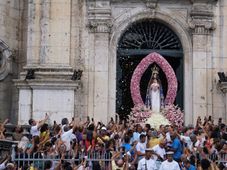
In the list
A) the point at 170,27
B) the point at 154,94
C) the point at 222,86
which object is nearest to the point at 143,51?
the point at 170,27

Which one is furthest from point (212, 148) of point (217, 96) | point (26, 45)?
point (26, 45)

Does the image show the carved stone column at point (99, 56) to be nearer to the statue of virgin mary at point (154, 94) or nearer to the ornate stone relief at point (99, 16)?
the ornate stone relief at point (99, 16)

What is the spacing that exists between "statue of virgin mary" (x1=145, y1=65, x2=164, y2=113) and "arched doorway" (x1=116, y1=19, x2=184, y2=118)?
1.70 feet

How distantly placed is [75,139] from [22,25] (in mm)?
8803

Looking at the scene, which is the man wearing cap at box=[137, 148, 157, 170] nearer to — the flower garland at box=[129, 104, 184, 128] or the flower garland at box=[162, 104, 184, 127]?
the flower garland at box=[129, 104, 184, 128]

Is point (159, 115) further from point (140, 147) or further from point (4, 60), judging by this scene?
point (140, 147)

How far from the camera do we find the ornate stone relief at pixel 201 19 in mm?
24812

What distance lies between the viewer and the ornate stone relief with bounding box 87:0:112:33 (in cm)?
2472

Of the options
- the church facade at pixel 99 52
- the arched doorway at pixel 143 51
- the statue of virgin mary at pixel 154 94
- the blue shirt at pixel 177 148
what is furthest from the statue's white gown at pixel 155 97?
the blue shirt at pixel 177 148

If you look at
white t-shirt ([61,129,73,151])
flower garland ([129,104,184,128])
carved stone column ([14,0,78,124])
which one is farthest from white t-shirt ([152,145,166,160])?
carved stone column ([14,0,78,124])

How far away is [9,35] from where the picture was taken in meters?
25.5

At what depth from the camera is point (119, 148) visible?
17.5 metres

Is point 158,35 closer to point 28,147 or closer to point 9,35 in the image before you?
point 9,35

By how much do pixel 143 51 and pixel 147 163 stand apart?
10060 millimetres
